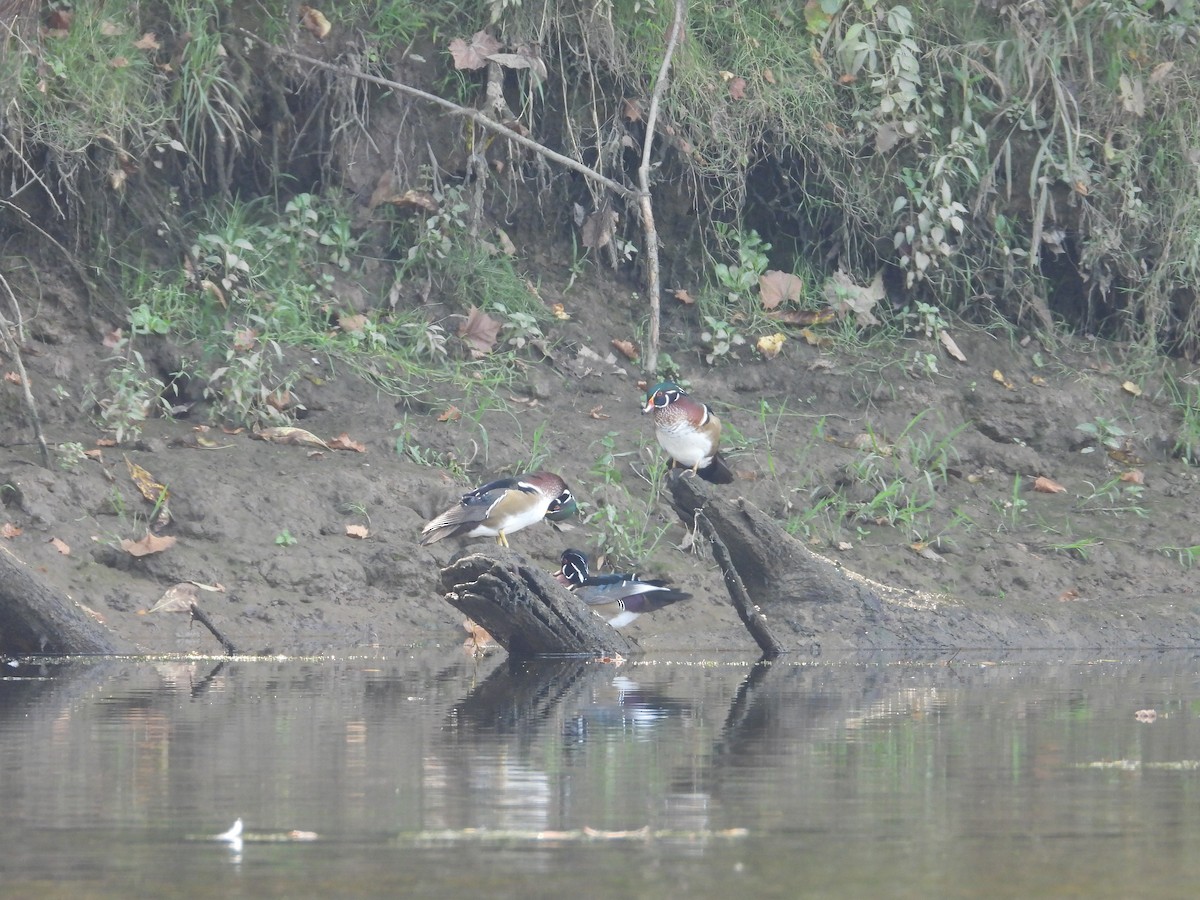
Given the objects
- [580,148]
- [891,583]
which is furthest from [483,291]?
[891,583]

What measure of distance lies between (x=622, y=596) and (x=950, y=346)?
395 cm

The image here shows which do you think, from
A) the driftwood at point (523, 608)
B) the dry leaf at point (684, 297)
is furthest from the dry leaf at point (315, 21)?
the driftwood at point (523, 608)

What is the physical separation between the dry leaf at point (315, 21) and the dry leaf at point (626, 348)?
2.53m

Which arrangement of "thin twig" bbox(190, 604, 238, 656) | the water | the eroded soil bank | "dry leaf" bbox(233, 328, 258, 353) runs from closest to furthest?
1. the water
2. "thin twig" bbox(190, 604, 238, 656)
3. the eroded soil bank
4. "dry leaf" bbox(233, 328, 258, 353)

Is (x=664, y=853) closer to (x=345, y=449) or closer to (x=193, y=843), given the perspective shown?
(x=193, y=843)

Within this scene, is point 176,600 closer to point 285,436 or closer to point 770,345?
point 285,436

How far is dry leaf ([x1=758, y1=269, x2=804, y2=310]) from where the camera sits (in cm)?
1219

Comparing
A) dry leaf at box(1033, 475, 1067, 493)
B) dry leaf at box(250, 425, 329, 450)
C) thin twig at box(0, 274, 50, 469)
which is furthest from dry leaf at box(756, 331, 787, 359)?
thin twig at box(0, 274, 50, 469)

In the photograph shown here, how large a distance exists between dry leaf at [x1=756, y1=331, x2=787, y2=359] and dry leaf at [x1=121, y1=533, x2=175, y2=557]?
408 centimetres

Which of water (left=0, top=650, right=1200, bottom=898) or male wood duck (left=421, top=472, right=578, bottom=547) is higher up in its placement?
male wood duck (left=421, top=472, right=578, bottom=547)

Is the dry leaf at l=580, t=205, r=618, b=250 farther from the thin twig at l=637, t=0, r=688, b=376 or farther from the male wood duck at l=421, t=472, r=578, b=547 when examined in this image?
the male wood duck at l=421, t=472, r=578, b=547

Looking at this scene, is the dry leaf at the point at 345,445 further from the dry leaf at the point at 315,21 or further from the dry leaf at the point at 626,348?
the dry leaf at the point at 315,21

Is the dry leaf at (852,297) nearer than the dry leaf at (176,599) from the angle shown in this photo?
No

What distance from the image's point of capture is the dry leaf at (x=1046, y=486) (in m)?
11.2
